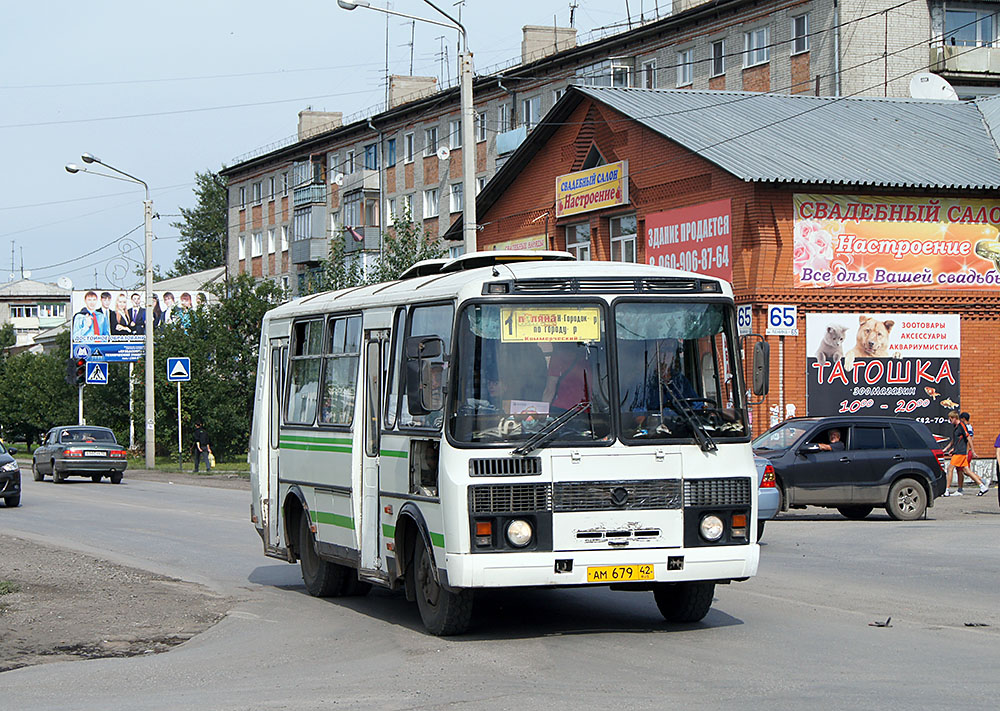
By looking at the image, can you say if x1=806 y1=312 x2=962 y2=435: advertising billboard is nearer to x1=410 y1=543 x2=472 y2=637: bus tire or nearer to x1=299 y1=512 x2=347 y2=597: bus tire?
x1=299 y1=512 x2=347 y2=597: bus tire

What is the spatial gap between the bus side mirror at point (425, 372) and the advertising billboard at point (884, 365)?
75.7ft

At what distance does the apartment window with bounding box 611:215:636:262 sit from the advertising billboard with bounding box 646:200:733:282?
1082 mm

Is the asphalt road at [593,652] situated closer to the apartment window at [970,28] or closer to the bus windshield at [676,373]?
the bus windshield at [676,373]

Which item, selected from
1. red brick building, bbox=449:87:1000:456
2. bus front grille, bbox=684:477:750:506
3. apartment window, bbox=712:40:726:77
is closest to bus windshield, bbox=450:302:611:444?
bus front grille, bbox=684:477:750:506

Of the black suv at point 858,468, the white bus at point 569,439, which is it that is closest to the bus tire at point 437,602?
the white bus at point 569,439

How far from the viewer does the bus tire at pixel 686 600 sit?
35.8 ft

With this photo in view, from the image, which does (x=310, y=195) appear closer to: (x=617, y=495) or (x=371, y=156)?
(x=371, y=156)

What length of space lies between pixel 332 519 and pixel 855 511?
1381cm

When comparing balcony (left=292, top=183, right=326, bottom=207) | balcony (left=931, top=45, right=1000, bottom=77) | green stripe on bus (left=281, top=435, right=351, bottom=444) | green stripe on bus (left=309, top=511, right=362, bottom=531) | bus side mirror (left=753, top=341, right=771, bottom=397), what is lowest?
green stripe on bus (left=309, top=511, right=362, bottom=531)

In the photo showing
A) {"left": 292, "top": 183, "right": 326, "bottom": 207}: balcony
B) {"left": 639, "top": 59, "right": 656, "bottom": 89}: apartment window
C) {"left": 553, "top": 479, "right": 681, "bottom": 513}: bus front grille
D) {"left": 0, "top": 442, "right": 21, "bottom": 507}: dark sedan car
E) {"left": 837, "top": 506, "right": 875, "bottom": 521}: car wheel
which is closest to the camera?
{"left": 553, "top": 479, "right": 681, "bottom": 513}: bus front grille

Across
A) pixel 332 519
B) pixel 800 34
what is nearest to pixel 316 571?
pixel 332 519

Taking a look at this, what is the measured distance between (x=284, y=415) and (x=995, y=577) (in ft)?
23.2

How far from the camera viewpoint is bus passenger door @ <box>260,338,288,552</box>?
46.1ft

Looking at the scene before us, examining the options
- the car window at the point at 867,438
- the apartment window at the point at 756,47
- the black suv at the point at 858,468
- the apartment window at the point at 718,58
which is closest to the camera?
the black suv at the point at 858,468
